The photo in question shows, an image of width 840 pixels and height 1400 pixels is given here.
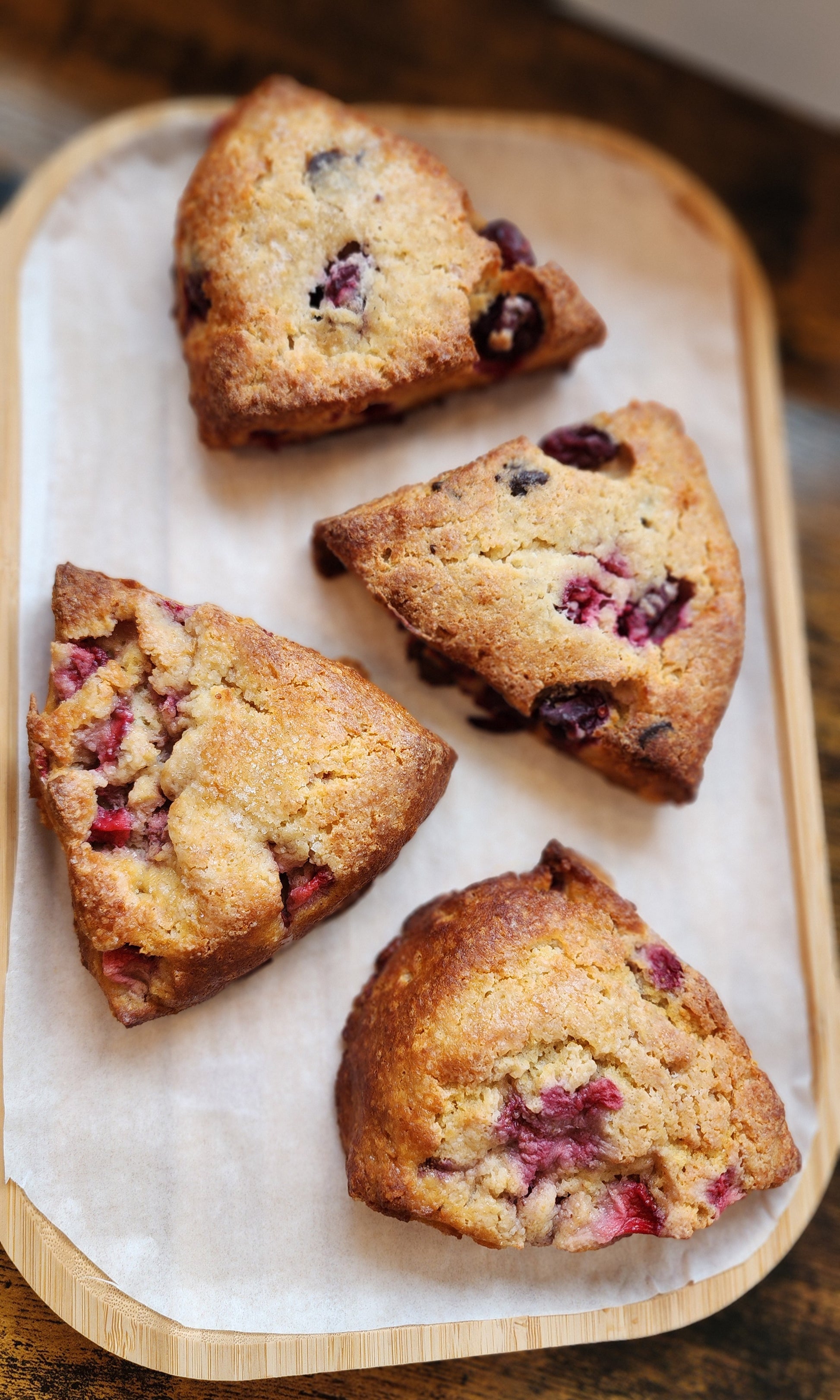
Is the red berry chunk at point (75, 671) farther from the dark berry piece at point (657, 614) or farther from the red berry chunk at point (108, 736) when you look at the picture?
the dark berry piece at point (657, 614)

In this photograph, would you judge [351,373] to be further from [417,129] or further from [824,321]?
[824,321]

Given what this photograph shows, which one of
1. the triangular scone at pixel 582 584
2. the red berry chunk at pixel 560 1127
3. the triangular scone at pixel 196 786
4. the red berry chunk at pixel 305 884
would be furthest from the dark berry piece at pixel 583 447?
the red berry chunk at pixel 560 1127

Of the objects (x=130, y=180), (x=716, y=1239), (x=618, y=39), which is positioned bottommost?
(x=716, y=1239)

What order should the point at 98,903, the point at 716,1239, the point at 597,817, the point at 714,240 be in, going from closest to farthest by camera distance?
the point at 98,903, the point at 716,1239, the point at 597,817, the point at 714,240

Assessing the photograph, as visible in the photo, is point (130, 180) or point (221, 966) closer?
point (221, 966)

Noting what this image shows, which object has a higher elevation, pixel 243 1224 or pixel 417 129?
pixel 417 129

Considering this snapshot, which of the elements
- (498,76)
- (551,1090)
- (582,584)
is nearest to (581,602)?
(582,584)

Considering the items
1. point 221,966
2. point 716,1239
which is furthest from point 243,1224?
point 716,1239

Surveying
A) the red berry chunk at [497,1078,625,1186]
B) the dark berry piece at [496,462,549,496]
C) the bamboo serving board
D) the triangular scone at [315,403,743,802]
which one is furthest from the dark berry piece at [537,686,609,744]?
the red berry chunk at [497,1078,625,1186]
